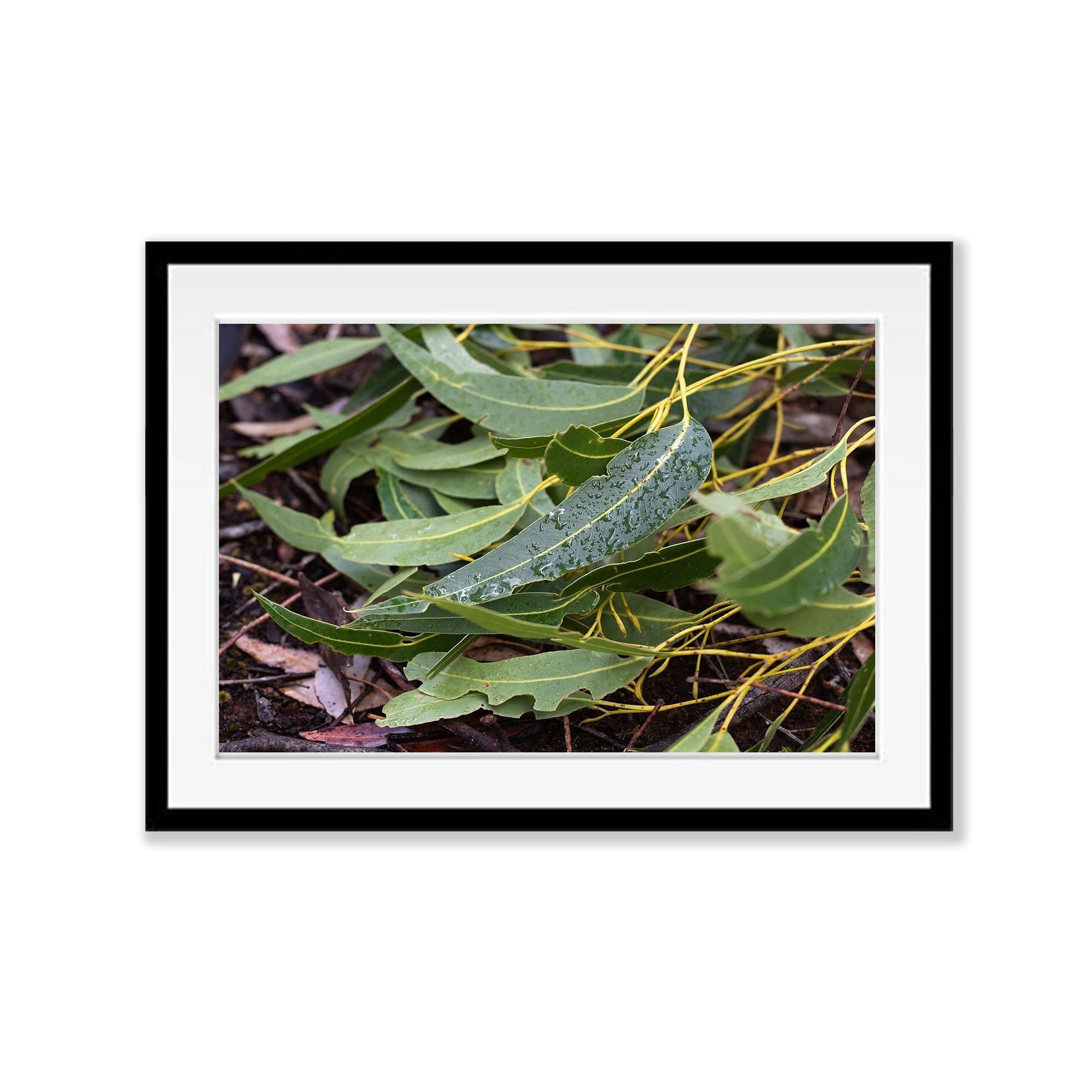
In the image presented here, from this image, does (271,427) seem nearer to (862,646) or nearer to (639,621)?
(639,621)

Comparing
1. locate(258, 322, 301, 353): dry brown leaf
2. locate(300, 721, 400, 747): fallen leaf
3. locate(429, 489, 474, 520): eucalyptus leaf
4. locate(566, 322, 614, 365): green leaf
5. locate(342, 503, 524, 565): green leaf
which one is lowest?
locate(300, 721, 400, 747): fallen leaf

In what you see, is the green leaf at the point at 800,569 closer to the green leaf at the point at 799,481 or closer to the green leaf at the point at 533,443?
the green leaf at the point at 799,481

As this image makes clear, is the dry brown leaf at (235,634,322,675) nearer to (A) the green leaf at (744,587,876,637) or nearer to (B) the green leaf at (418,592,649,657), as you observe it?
(B) the green leaf at (418,592,649,657)

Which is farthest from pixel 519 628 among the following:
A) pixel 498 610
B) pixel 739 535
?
pixel 739 535

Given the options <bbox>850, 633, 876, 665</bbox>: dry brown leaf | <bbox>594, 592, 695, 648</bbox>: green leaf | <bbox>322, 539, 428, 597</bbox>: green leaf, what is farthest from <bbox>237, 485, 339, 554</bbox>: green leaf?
<bbox>850, 633, 876, 665</bbox>: dry brown leaf
